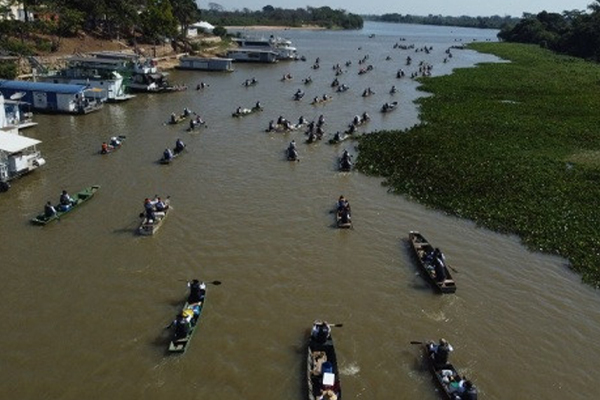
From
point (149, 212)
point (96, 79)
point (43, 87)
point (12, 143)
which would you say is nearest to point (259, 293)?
point (149, 212)

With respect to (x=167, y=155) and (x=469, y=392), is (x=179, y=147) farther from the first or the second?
(x=469, y=392)

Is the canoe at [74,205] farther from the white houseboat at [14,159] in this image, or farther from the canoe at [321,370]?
the canoe at [321,370]

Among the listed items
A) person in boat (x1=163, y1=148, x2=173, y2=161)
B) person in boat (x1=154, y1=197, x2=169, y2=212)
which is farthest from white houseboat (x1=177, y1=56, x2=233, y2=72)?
person in boat (x1=154, y1=197, x2=169, y2=212)

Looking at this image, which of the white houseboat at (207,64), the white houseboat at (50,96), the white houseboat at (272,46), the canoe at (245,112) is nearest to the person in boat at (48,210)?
the white houseboat at (50,96)

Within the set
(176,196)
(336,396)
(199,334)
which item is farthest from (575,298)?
(176,196)

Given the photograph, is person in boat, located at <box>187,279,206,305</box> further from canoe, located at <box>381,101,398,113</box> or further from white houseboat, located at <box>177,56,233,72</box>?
white houseboat, located at <box>177,56,233,72</box>

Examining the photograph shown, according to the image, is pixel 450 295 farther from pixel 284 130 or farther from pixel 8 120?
pixel 8 120

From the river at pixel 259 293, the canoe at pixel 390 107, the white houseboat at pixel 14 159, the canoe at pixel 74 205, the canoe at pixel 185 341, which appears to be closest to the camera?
the river at pixel 259 293

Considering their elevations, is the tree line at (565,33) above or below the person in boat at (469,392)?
above
